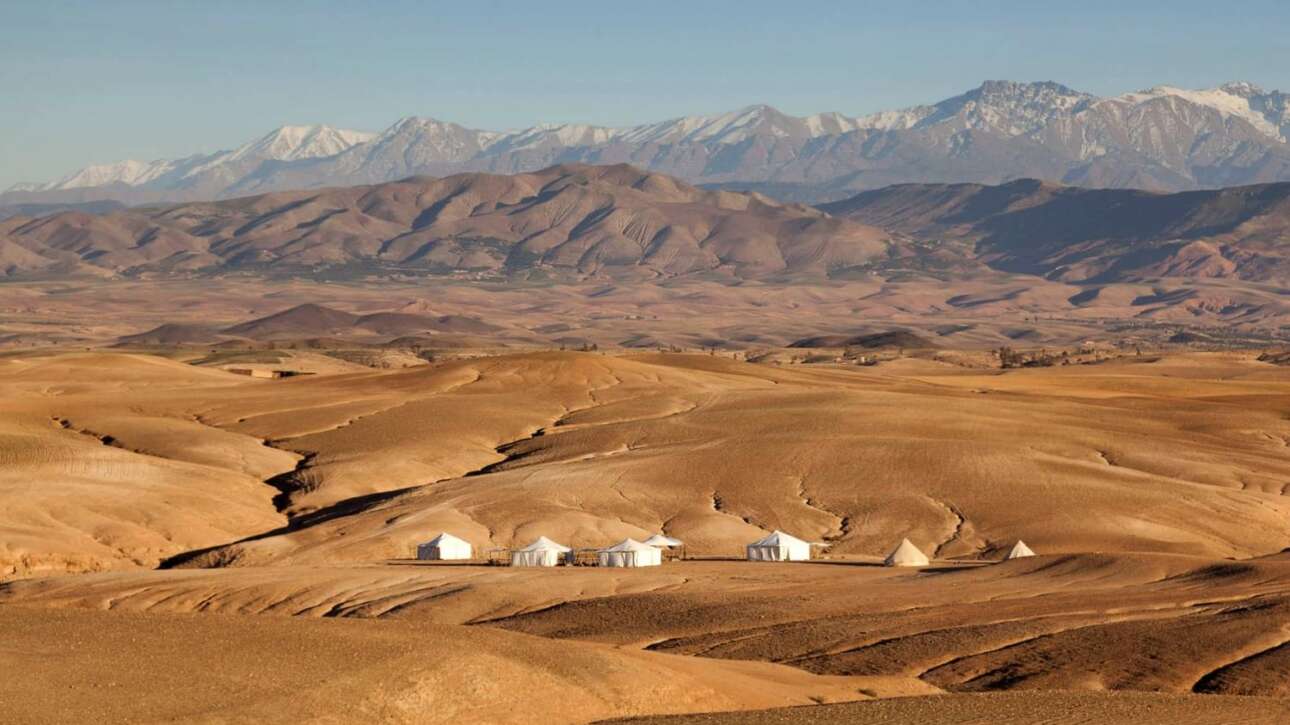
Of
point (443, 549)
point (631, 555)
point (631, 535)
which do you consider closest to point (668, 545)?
point (631, 555)

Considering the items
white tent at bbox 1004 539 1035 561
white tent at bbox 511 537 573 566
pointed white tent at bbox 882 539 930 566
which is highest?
white tent at bbox 511 537 573 566

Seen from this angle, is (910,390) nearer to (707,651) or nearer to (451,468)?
(451,468)

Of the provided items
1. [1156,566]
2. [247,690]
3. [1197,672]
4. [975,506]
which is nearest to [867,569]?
[1156,566]

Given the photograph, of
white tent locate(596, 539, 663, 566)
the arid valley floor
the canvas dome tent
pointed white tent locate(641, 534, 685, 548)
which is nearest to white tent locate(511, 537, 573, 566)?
white tent locate(596, 539, 663, 566)

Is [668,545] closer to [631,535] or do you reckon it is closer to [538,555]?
[631,535]

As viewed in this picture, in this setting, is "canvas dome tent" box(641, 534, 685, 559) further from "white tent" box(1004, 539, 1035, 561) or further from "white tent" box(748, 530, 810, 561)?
"white tent" box(1004, 539, 1035, 561)

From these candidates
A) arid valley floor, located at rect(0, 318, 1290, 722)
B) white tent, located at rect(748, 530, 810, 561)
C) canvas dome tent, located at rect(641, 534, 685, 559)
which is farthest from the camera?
canvas dome tent, located at rect(641, 534, 685, 559)

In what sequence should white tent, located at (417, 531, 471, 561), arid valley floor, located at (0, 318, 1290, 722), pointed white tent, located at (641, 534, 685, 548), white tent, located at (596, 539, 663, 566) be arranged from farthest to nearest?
pointed white tent, located at (641, 534, 685, 548)
white tent, located at (417, 531, 471, 561)
white tent, located at (596, 539, 663, 566)
arid valley floor, located at (0, 318, 1290, 722)
